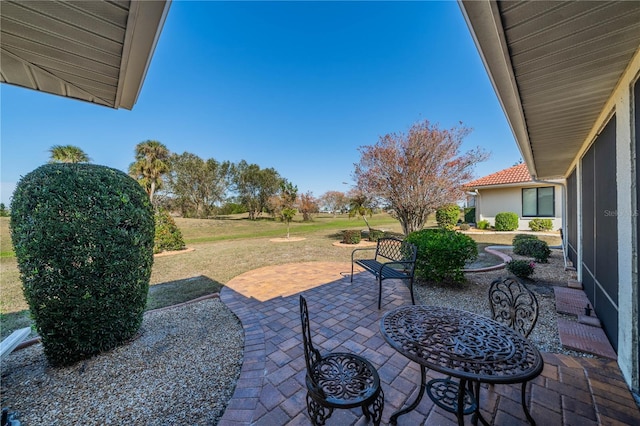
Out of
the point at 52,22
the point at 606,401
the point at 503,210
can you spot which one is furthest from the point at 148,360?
the point at 503,210

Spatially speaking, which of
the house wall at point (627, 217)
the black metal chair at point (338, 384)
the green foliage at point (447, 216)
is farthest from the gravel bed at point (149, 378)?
the green foliage at point (447, 216)

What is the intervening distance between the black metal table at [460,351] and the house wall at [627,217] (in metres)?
1.24

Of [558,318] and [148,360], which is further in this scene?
[558,318]

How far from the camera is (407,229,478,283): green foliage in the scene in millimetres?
4309

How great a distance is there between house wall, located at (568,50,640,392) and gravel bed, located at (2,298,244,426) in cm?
333

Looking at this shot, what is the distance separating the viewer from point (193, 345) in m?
2.70

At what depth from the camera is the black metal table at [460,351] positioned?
1.21 m

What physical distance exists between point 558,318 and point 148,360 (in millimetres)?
5033

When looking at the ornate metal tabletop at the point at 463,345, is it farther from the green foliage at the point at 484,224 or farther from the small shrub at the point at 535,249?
the green foliage at the point at 484,224

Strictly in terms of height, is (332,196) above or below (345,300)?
above

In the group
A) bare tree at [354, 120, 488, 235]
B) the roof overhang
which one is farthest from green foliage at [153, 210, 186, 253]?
bare tree at [354, 120, 488, 235]

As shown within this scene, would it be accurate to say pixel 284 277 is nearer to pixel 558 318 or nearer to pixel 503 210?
pixel 558 318

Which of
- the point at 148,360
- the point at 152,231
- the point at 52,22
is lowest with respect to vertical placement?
the point at 148,360

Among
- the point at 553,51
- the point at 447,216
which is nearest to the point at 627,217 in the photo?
the point at 553,51
